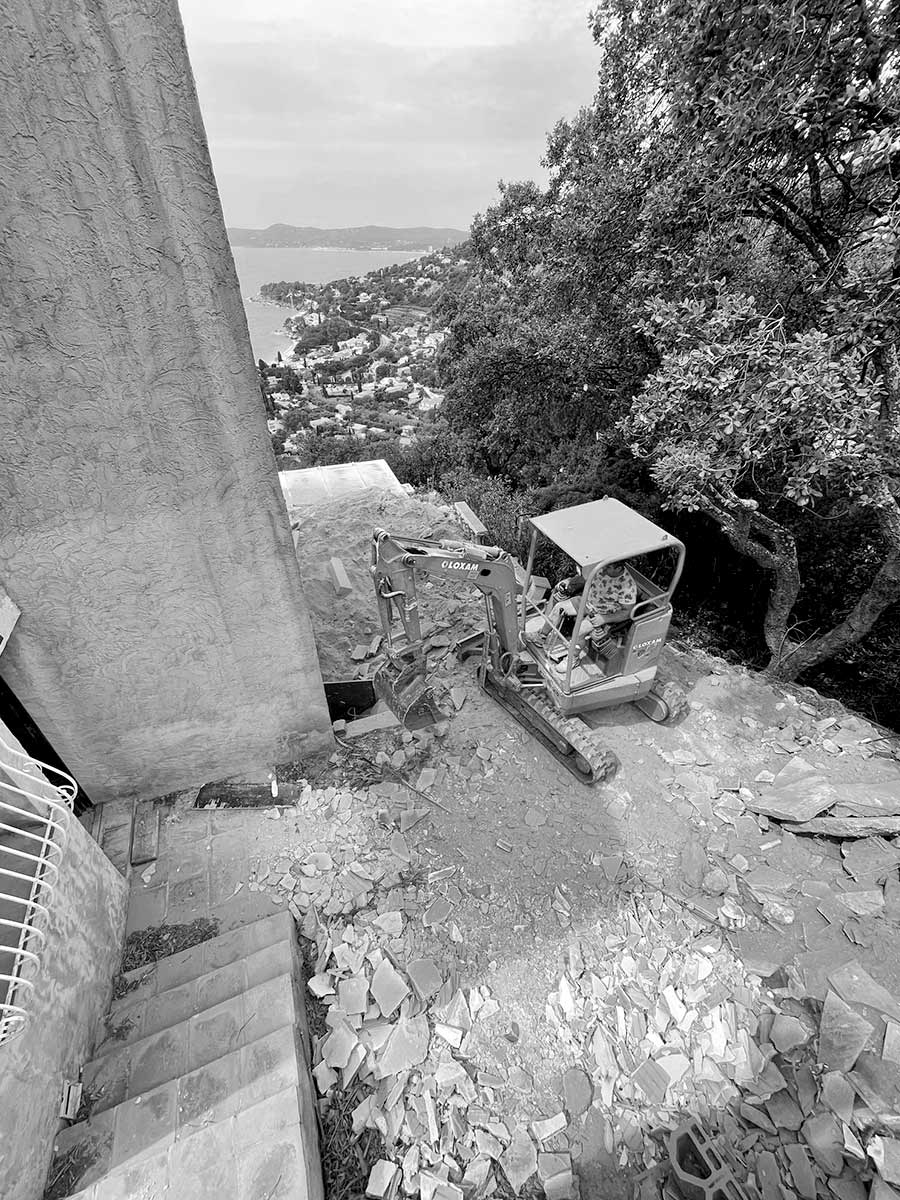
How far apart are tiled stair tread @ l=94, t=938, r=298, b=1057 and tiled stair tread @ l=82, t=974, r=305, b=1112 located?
0.12 metres

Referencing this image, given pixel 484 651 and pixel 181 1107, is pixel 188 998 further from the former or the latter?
pixel 484 651

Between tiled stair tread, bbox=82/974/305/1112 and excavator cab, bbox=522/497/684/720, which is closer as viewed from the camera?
tiled stair tread, bbox=82/974/305/1112

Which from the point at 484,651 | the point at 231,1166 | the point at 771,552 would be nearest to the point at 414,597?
the point at 484,651

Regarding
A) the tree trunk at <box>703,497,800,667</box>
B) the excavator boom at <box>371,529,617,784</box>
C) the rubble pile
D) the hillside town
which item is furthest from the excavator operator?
the hillside town

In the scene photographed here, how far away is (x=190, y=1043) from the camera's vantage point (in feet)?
11.3

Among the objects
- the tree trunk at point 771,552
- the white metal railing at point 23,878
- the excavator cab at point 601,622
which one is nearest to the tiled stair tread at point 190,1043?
the white metal railing at point 23,878

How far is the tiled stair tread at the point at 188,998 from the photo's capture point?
3666mm

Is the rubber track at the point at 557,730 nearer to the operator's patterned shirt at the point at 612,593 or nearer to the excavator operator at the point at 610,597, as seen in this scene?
the excavator operator at the point at 610,597

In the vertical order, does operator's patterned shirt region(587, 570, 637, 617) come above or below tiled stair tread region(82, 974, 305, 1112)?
above

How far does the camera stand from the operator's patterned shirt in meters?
5.86

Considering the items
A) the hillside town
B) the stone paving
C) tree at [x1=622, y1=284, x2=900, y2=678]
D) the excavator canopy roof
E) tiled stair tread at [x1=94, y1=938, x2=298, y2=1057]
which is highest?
tree at [x1=622, y1=284, x2=900, y2=678]

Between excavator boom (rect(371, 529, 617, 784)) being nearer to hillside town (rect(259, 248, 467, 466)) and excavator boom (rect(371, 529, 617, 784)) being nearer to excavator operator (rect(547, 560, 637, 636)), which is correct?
excavator operator (rect(547, 560, 637, 636))

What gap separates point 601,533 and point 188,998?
5326mm

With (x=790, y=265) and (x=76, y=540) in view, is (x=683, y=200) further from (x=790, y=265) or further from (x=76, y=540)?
(x=76, y=540)
